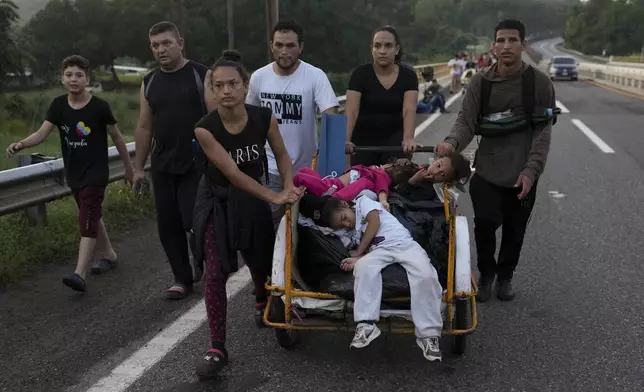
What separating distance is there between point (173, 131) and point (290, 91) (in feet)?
2.90

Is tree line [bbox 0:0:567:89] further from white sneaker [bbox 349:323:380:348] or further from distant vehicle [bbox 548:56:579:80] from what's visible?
white sneaker [bbox 349:323:380:348]

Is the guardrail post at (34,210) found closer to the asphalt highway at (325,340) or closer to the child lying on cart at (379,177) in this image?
the asphalt highway at (325,340)

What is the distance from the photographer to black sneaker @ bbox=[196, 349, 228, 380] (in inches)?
140

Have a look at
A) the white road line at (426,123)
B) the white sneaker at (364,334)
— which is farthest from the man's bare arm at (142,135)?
the white road line at (426,123)

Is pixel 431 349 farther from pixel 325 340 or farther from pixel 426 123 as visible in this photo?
pixel 426 123

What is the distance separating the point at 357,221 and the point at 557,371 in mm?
1380

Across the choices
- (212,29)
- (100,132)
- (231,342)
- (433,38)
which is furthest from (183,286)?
(433,38)

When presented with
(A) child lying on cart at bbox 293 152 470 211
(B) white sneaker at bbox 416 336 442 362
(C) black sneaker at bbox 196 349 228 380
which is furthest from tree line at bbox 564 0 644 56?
(C) black sneaker at bbox 196 349 228 380

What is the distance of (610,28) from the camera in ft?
438

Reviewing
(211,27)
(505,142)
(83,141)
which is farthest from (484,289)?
(211,27)

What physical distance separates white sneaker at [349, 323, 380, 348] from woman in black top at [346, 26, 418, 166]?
74.7 inches

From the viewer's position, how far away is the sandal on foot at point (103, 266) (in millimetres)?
5449

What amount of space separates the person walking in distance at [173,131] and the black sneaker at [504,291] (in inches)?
88.8

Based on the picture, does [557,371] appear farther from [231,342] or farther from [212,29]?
[212,29]
